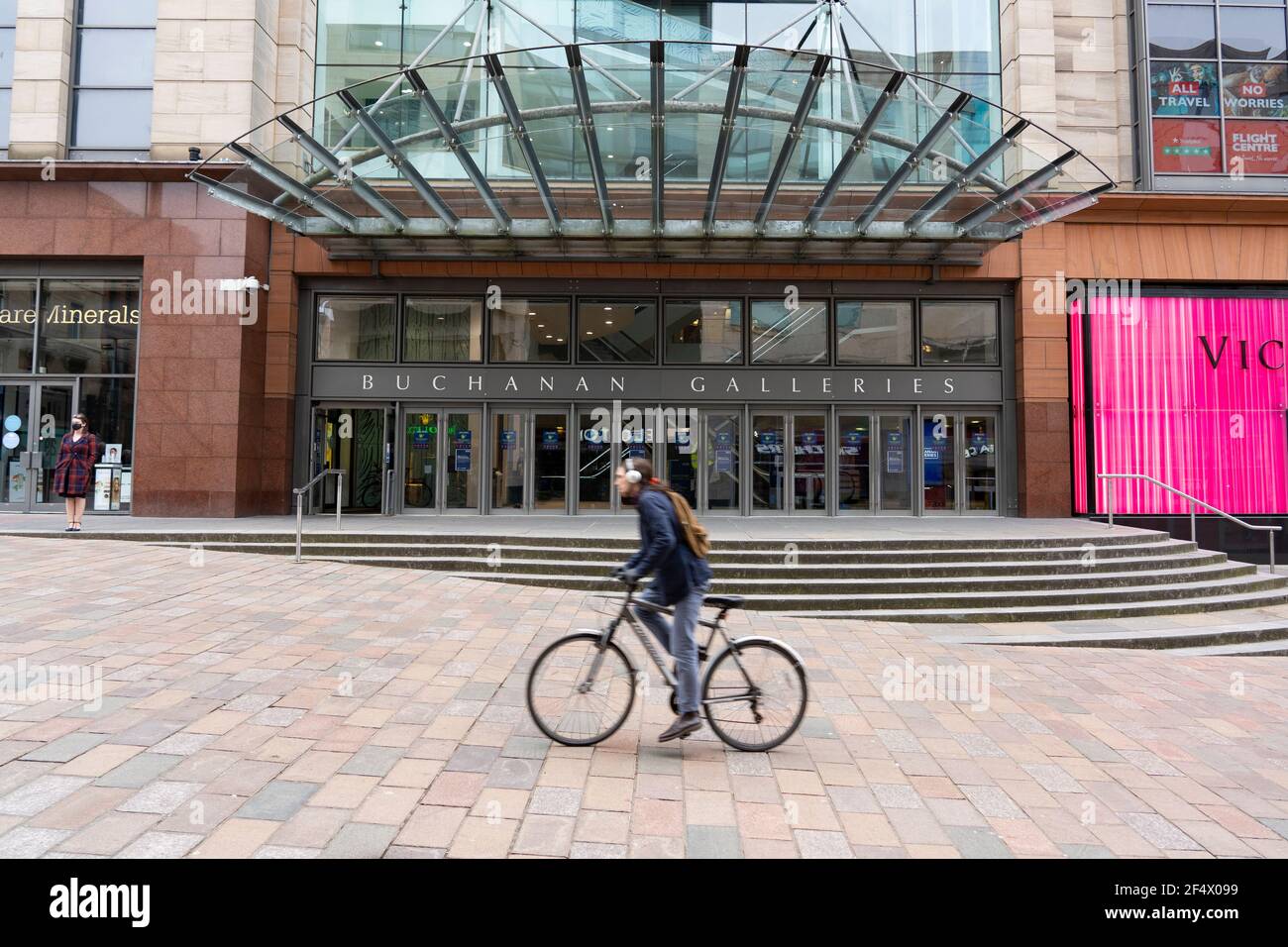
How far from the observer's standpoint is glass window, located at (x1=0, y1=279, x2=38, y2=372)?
1471cm

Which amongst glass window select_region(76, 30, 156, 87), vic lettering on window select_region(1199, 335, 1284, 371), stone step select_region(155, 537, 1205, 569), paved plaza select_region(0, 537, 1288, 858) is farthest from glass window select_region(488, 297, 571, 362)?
vic lettering on window select_region(1199, 335, 1284, 371)

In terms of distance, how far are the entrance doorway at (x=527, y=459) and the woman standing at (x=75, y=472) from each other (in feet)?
22.9

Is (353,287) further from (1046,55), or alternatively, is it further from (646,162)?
(1046,55)

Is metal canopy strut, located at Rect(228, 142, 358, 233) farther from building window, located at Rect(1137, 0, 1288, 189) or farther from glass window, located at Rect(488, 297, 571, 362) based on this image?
building window, located at Rect(1137, 0, 1288, 189)

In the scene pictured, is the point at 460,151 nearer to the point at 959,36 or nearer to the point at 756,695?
the point at 756,695

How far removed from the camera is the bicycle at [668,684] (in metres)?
4.43

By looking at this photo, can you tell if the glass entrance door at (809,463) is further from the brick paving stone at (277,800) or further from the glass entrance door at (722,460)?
Result: the brick paving stone at (277,800)

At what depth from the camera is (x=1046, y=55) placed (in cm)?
1505

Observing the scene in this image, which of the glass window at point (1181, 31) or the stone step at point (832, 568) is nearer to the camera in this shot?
the stone step at point (832, 568)

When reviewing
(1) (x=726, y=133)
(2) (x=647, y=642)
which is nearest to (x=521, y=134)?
(1) (x=726, y=133)

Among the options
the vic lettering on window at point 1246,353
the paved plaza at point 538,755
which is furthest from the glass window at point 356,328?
the vic lettering on window at point 1246,353

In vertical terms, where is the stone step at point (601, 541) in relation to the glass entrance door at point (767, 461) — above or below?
below

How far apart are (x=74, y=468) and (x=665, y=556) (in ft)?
38.5

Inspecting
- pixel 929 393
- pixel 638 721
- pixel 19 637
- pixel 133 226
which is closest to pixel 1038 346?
pixel 929 393
